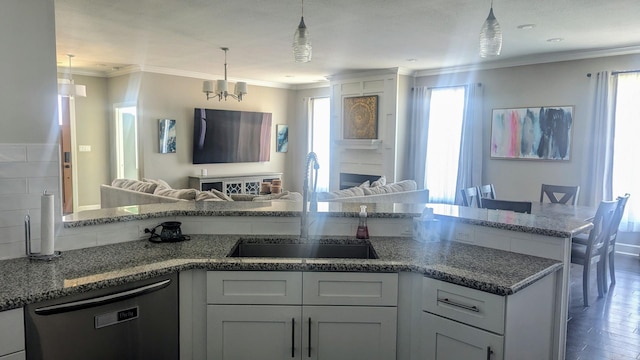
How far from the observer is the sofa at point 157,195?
→ 4.51 meters

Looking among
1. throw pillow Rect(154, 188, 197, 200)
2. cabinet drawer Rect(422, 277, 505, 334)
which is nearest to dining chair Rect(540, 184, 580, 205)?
cabinet drawer Rect(422, 277, 505, 334)

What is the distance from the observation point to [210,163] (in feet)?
28.2

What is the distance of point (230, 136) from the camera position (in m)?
8.80

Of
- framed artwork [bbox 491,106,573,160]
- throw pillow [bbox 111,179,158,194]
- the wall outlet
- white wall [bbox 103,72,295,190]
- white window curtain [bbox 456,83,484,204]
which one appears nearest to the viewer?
the wall outlet

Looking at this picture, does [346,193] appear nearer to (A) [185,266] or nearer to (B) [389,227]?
(B) [389,227]

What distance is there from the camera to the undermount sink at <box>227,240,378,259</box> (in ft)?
8.18

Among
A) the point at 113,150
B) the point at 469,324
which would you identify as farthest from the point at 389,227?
the point at 113,150

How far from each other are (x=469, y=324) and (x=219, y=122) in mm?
7416

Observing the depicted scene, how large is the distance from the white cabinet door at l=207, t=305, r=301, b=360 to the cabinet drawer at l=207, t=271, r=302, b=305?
32 mm

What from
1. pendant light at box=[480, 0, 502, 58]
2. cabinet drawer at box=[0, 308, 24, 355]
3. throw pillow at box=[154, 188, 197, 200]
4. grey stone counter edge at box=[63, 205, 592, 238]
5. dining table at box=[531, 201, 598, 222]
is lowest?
cabinet drawer at box=[0, 308, 24, 355]

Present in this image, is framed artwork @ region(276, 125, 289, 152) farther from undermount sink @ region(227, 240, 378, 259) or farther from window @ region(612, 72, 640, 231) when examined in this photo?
undermount sink @ region(227, 240, 378, 259)

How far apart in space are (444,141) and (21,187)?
20.8ft

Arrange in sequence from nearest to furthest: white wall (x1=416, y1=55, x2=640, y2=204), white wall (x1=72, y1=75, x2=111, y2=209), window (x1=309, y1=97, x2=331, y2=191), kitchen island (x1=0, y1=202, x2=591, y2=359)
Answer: kitchen island (x1=0, y1=202, x2=591, y2=359)
white wall (x1=416, y1=55, x2=640, y2=204)
white wall (x1=72, y1=75, x2=111, y2=209)
window (x1=309, y1=97, x2=331, y2=191)

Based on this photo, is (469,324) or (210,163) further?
(210,163)
